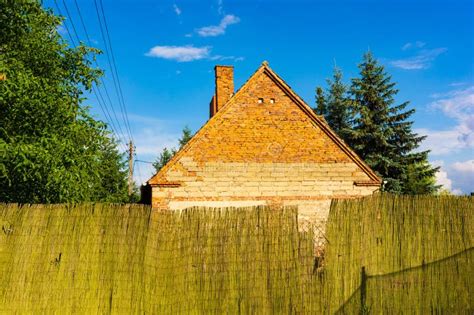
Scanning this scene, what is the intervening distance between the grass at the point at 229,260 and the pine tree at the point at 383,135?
19.5 m

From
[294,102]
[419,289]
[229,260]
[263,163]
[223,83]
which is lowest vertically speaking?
[419,289]

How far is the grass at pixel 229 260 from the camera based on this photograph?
5891 mm

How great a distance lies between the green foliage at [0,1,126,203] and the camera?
28.4ft

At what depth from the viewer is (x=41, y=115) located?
9383mm

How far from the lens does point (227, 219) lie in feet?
20.2

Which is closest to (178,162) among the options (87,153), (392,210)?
(87,153)

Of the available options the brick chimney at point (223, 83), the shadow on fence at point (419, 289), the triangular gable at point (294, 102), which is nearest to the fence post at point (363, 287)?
the shadow on fence at point (419, 289)

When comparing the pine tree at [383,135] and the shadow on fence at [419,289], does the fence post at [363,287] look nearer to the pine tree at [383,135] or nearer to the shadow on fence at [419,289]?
the shadow on fence at [419,289]

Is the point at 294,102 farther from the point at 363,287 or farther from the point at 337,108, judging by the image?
the point at 337,108

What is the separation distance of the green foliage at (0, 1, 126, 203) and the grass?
3.01m

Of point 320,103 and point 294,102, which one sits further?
point 320,103

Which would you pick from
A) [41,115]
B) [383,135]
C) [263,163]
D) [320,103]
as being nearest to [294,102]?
[263,163]

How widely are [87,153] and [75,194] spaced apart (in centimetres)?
126

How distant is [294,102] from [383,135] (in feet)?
46.3
